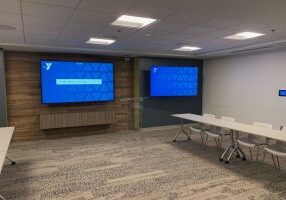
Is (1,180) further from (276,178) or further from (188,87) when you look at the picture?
(188,87)

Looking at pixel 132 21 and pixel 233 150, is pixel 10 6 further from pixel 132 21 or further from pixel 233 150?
pixel 233 150

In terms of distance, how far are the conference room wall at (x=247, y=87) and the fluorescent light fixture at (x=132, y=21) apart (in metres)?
3.88

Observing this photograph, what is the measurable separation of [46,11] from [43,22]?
0.54 metres

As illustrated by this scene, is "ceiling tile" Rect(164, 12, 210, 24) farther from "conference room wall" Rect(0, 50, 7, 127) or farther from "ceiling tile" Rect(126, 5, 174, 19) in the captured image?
"conference room wall" Rect(0, 50, 7, 127)

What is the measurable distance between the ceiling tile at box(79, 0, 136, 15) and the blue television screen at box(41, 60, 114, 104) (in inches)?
146

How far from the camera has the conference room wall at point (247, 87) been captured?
219 inches

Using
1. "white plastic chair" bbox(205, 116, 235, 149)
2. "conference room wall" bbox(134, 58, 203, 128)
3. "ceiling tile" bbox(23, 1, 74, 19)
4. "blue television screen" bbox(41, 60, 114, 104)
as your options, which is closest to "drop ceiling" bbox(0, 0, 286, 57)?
"ceiling tile" bbox(23, 1, 74, 19)

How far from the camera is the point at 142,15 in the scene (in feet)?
9.71

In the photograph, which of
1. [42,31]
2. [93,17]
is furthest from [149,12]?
[42,31]

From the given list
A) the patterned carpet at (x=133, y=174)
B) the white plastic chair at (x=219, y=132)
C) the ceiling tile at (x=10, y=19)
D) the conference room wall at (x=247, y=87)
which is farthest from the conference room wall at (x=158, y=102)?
the ceiling tile at (x=10, y=19)

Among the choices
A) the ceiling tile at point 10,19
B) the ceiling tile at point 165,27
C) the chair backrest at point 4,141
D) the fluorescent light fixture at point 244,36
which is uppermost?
the fluorescent light fixture at point 244,36

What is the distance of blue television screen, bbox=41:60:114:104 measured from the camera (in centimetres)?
596

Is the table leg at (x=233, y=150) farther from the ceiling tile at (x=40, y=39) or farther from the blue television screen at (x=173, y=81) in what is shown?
the ceiling tile at (x=40, y=39)

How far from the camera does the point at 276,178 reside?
3.59 m
